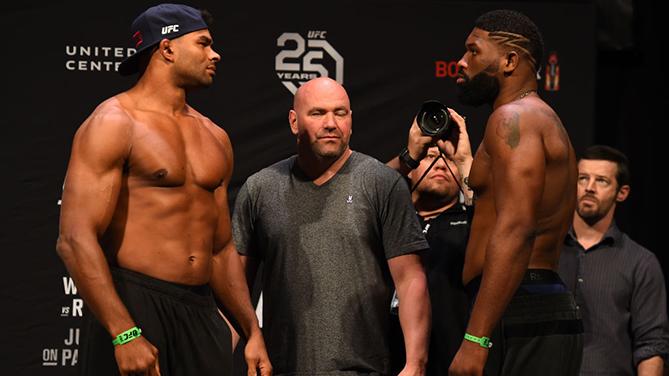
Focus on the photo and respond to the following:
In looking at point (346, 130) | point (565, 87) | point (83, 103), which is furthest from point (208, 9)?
point (565, 87)

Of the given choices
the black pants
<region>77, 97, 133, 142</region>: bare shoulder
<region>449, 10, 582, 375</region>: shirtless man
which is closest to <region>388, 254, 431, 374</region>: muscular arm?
<region>449, 10, 582, 375</region>: shirtless man

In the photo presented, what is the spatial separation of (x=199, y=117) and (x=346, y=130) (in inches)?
21.0

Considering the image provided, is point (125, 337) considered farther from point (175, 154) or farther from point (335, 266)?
point (335, 266)

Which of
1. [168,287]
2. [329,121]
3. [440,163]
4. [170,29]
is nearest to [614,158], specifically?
[440,163]

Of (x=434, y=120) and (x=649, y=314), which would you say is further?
(x=649, y=314)

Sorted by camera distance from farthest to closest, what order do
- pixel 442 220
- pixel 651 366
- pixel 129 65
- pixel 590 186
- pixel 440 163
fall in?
1. pixel 590 186
2. pixel 651 366
3. pixel 440 163
4. pixel 442 220
5. pixel 129 65

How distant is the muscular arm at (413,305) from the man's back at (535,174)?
30 cm

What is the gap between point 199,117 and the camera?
11.2ft

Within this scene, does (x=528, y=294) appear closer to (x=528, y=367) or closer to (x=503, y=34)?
(x=528, y=367)

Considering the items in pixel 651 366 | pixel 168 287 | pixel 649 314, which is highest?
pixel 168 287

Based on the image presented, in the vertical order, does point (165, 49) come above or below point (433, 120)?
above

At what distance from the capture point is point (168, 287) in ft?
10.1

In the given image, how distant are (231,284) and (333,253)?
37 cm

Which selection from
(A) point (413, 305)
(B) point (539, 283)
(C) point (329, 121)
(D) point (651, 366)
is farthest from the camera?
(D) point (651, 366)
